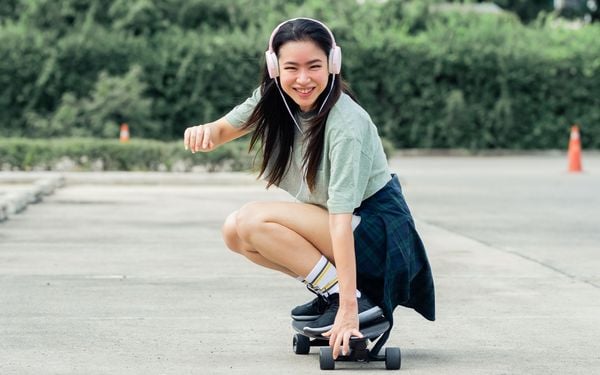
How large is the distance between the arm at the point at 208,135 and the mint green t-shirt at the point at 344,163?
0.04m

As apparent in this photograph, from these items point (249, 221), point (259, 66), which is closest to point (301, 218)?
point (249, 221)

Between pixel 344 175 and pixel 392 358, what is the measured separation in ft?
2.73

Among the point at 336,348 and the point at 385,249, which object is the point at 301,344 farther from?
the point at 385,249

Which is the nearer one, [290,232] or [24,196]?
[290,232]

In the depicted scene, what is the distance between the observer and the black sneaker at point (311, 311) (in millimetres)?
5895

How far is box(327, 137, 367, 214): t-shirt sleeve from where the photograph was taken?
5445mm

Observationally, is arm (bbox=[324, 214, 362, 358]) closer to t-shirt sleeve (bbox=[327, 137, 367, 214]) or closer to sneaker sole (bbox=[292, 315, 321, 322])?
t-shirt sleeve (bbox=[327, 137, 367, 214])

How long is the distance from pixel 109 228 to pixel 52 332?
20.1ft

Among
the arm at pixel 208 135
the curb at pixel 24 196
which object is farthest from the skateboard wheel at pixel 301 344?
the curb at pixel 24 196

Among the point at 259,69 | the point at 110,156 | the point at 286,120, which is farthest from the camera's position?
the point at 259,69

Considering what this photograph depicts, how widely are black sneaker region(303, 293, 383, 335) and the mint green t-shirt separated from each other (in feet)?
1.37

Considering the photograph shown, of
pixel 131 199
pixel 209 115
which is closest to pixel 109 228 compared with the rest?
pixel 131 199

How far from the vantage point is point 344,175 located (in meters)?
5.44

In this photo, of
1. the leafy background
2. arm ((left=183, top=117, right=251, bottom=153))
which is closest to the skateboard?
arm ((left=183, top=117, right=251, bottom=153))
